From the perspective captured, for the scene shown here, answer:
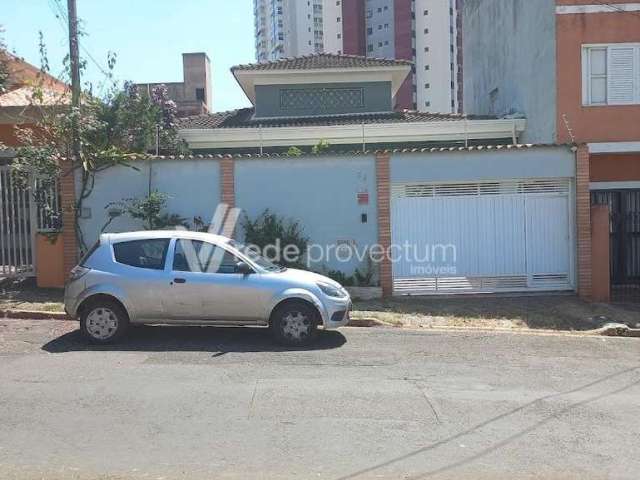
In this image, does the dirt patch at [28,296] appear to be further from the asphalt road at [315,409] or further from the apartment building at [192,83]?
the apartment building at [192,83]

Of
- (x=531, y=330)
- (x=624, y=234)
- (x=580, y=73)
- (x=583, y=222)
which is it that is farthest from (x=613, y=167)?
(x=531, y=330)

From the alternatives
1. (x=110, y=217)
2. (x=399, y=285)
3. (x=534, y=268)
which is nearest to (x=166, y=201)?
(x=110, y=217)

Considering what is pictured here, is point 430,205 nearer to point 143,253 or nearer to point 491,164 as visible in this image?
point 491,164

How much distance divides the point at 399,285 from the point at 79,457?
8449 millimetres

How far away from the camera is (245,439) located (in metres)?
4.87

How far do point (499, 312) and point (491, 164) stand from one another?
3031mm

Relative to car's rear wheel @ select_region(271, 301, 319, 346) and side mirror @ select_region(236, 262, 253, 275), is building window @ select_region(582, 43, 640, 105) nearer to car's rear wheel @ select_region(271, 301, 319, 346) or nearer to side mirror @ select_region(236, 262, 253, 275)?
car's rear wheel @ select_region(271, 301, 319, 346)

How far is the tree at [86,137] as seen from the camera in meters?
11.9

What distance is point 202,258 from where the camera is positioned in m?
8.31

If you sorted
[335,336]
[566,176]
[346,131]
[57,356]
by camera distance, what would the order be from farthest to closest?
[346,131] → [566,176] → [335,336] → [57,356]

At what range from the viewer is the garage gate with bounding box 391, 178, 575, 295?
12.2 metres

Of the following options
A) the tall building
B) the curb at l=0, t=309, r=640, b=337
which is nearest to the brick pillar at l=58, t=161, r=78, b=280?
the curb at l=0, t=309, r=640, b=337

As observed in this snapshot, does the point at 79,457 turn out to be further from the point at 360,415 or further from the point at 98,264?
the point at 98,264

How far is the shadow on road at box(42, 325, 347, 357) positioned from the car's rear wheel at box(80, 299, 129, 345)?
0.13 metres
